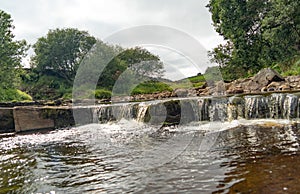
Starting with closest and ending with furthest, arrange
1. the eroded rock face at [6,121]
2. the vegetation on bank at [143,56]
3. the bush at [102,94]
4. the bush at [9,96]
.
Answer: the eroded rock face at [6,121], the vegetation on bank at [143,56], the bush at [9,96], the bush at [102,94]

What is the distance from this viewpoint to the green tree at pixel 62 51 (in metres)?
37.7

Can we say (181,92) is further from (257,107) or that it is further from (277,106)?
(277,106)

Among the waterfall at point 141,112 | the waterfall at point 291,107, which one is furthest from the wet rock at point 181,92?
the waterfall at point 291,107

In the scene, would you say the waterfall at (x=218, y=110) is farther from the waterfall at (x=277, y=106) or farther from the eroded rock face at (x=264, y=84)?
the eroded rock face at (x=264, y=84)

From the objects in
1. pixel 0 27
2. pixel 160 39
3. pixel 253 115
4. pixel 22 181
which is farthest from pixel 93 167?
pixel 0 27

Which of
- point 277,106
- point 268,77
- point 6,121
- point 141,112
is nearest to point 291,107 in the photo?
point 277,106

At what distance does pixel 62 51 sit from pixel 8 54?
1702 cm

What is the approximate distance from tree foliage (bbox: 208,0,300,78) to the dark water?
34.7 feet

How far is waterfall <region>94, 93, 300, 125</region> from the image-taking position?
911 cm

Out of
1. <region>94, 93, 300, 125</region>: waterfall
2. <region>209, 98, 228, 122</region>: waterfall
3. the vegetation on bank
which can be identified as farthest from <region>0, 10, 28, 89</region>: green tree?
<region>209, 98, 228, 122</region>: waterfall

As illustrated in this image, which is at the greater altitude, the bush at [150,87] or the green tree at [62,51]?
the green tree at [62,51]

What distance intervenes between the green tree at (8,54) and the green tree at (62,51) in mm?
15791

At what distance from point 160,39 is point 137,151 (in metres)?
3.87

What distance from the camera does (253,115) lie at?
31.5ft
